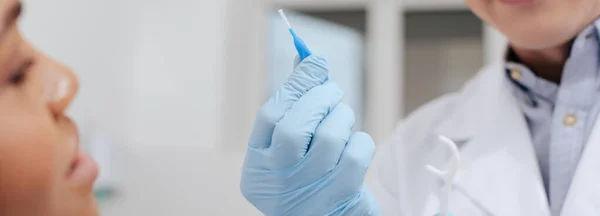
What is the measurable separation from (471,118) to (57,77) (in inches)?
23.3

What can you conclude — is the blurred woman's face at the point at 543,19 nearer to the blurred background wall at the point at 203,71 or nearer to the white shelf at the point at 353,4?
the blurred background wall at the point at 203,71

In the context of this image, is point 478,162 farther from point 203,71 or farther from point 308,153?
point 203,71

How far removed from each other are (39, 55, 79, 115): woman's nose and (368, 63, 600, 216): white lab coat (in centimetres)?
46

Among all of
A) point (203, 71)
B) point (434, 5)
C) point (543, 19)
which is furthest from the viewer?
point (434, 5)

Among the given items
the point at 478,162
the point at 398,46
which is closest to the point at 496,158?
the point at 478,162

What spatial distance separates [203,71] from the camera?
1733 millimetres

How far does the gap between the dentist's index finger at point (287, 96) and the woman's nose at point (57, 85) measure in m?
0.22

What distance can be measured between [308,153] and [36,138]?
27 centimetres

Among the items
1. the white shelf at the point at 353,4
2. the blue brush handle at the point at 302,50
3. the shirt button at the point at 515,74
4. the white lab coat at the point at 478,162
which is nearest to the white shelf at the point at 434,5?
the white shelf at the point at 353,4

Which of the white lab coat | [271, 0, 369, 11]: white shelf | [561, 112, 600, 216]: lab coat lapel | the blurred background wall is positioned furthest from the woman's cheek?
[271, 0, 369, 11]: white shelf

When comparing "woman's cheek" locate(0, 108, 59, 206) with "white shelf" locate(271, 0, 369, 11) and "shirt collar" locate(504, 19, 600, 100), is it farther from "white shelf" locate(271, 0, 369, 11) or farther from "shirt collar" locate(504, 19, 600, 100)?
"white shelf" locate(271, 0, 369, 11)

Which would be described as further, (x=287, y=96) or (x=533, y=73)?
(x=533, y=73)

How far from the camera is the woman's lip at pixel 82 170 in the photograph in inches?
25.4

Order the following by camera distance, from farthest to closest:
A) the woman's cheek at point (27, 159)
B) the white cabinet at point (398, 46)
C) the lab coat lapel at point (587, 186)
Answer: the white cabinet at point (398, 46), the lab coat lapel at point (587, 186), the woman's cheek at point (27, 159)
